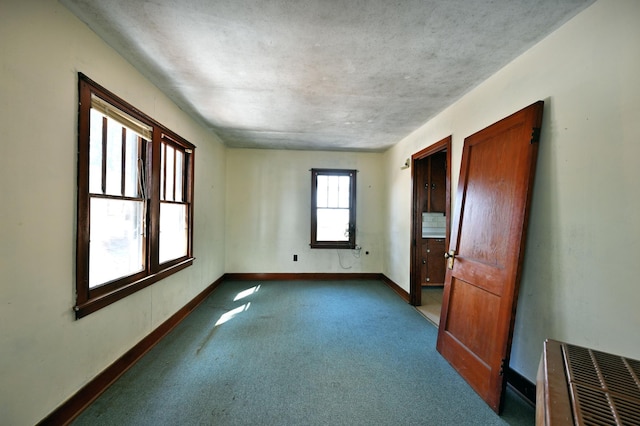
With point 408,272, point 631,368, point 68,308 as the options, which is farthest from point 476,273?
point 68,308

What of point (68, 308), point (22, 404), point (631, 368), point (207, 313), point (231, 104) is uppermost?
point (231, 104)

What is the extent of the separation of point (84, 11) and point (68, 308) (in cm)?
188

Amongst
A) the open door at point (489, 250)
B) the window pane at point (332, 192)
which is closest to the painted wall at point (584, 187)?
the open door at point (489, 250)

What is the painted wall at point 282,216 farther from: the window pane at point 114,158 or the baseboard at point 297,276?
the window pane at point 114,158

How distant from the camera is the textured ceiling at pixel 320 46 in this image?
4.81 feet

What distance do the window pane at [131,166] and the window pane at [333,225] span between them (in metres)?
3.12

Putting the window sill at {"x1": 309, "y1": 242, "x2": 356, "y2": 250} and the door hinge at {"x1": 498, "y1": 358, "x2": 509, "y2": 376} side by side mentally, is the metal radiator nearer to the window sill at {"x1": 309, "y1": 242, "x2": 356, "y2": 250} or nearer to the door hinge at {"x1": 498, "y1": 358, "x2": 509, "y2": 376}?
the door hinge at {"x1": 498, "y1": 358, "x2": 509, "y2": 376}

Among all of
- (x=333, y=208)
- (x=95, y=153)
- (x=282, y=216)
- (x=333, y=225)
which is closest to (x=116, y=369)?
(x=95, y=153)

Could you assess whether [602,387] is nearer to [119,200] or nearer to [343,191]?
[119,200]

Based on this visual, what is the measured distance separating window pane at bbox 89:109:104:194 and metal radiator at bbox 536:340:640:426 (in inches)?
105

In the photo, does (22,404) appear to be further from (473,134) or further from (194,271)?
(473,134)

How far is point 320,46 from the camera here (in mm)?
1796

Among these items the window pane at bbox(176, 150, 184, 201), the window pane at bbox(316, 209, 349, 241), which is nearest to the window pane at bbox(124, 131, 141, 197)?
the window pane at bbox(176, 150, 184, 201)

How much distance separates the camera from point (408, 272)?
3.76 m
